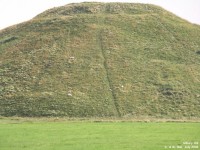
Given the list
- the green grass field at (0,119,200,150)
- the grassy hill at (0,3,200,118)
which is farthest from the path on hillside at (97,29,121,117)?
the green grass field at (0,119,200,150)

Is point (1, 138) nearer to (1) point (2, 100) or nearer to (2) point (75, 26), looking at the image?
(1) point (2, 100)

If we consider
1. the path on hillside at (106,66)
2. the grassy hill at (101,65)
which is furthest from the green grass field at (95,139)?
the path on hillside at (106,66)

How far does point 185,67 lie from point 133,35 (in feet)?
43.5

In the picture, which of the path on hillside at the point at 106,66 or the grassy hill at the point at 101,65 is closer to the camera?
the grassy hill at the point at 101,65

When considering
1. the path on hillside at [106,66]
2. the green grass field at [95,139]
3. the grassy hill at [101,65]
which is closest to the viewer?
the green grass field at [95,139]

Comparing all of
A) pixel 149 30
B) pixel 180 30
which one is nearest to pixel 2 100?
pixel 149 30

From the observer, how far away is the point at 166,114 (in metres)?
48.3

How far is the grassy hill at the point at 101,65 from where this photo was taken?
163 ft

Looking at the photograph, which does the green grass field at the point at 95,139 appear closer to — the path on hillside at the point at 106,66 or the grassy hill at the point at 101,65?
the grassy hill at the point at 101,65

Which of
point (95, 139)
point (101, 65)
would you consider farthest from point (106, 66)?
point (95, 139)

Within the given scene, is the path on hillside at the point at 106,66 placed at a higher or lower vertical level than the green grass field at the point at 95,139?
lower

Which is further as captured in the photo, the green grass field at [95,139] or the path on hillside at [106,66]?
the path on hillside at [106,66]

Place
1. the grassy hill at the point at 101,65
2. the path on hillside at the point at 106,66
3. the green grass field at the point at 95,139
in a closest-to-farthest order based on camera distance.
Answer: the green grass field at the point at 95,139 < the grassy hill at the point at 101,65 < the path on hillside at the point at 106,66

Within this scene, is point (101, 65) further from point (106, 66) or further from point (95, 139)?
point (95, 139)
